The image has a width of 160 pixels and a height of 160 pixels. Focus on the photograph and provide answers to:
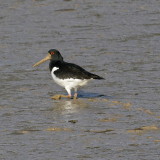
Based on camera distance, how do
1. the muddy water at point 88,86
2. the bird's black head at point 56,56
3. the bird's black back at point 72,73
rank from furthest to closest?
the bird's black head at point 56,56
the bird's black back at point 72,73
the muddy water at point 88,86

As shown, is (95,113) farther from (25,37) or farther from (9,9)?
(9,9)

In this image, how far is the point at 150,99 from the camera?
11602 millimetres

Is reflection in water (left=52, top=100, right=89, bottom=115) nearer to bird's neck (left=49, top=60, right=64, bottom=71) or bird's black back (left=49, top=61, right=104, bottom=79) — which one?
bird's black back (left=49, top=61, right=104, bottom=79)

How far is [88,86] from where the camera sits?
13109mm

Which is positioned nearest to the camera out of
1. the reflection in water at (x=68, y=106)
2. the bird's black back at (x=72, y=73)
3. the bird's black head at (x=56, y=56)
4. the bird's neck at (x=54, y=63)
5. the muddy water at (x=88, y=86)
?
the muddy water at (x=88, y=86)

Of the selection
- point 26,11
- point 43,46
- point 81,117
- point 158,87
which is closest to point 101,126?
point 81,117

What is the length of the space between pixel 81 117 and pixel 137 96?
176cm

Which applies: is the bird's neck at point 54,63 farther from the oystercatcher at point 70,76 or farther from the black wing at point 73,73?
the black wing at point 73,73

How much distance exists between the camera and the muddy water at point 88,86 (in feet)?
29.4

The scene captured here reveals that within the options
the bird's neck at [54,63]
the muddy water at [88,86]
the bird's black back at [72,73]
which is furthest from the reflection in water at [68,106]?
the bird's neck at [54,63]

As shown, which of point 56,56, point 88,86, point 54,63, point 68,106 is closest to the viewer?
point 68,106

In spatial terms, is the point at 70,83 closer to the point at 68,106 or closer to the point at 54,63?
the point at 68,106

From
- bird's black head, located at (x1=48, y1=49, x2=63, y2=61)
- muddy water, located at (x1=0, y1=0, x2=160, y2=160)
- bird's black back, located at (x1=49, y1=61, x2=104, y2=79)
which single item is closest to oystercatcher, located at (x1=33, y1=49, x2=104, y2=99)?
bird's black back, located at (x1=49, y1=61, x2=104, y2=79)

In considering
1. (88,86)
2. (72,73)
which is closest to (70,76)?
(72,73)
